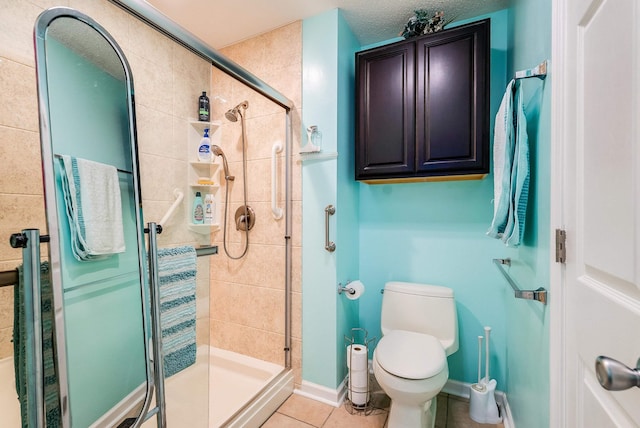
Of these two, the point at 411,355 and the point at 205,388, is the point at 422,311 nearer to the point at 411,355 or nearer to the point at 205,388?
the point at 411,355

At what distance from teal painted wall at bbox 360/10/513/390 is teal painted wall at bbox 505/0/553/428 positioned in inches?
13.6

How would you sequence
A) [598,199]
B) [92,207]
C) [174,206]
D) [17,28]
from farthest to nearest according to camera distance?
[174,206]
[17,28]
[92,207]
[598,199]

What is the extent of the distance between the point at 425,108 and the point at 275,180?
41.4 inches

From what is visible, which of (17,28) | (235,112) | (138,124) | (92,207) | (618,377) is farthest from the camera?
(235,112)

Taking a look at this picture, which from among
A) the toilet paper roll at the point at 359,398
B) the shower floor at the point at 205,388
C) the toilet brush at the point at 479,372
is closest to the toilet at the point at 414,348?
the toilet brush at the point at 479,372

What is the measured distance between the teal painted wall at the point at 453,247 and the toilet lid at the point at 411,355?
0.41 meters

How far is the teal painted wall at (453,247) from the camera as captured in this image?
1.71 metres

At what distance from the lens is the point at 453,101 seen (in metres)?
1.53

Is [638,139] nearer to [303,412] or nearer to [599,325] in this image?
[599,325]

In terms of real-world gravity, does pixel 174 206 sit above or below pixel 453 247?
above

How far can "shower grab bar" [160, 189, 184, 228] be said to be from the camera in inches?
42.1

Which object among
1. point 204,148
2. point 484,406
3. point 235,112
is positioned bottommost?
point 484,406

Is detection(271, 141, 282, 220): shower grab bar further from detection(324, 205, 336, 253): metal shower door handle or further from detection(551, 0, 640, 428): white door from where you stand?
detection(551, 0, 640, 428): white door

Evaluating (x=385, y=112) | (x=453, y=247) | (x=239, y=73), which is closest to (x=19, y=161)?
(x=239, y=73)
